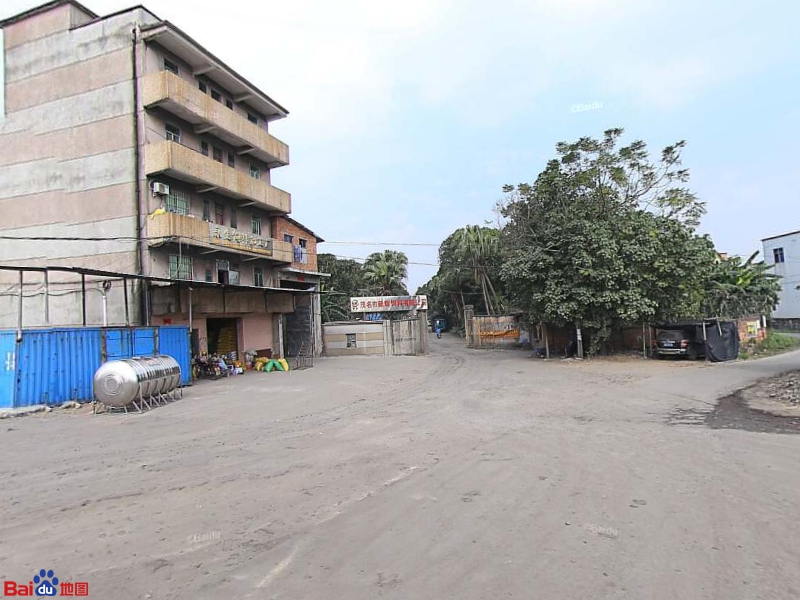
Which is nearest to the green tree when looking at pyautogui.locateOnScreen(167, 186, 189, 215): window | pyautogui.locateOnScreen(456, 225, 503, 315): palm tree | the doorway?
pyautogui.locateOnScreen(456, 225, 503, 315): palm tree

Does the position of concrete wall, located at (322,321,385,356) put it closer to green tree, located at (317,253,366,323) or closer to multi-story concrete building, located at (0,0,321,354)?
multi-story concrete building, located at (0,0,321,354)

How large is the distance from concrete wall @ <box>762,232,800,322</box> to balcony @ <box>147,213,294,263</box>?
4467 centimetres

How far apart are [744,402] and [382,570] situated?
35.4 ft

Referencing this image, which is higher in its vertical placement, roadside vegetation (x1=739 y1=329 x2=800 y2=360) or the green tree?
the green tree

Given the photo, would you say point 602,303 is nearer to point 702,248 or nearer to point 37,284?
point 702,248

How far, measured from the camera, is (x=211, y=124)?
21.9 metres

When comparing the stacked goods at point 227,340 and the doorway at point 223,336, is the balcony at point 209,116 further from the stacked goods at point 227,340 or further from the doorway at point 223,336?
the stacked goods at point 227,340

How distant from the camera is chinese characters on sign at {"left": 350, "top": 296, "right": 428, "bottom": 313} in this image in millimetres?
35719

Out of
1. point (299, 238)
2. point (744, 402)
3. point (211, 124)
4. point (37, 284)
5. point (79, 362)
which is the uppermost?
point (211, 124)

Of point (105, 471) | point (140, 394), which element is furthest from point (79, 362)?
point (105, 471)

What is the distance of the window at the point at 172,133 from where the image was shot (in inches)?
811

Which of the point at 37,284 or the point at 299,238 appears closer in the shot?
the point at 37,284

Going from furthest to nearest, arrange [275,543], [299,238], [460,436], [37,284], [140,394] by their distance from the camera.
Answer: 1. [299,238]
2. [37,284]
3. [140,394]
4. [460,436]
5. [275,543]

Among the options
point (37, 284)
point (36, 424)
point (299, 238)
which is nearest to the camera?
point (36, 424)
